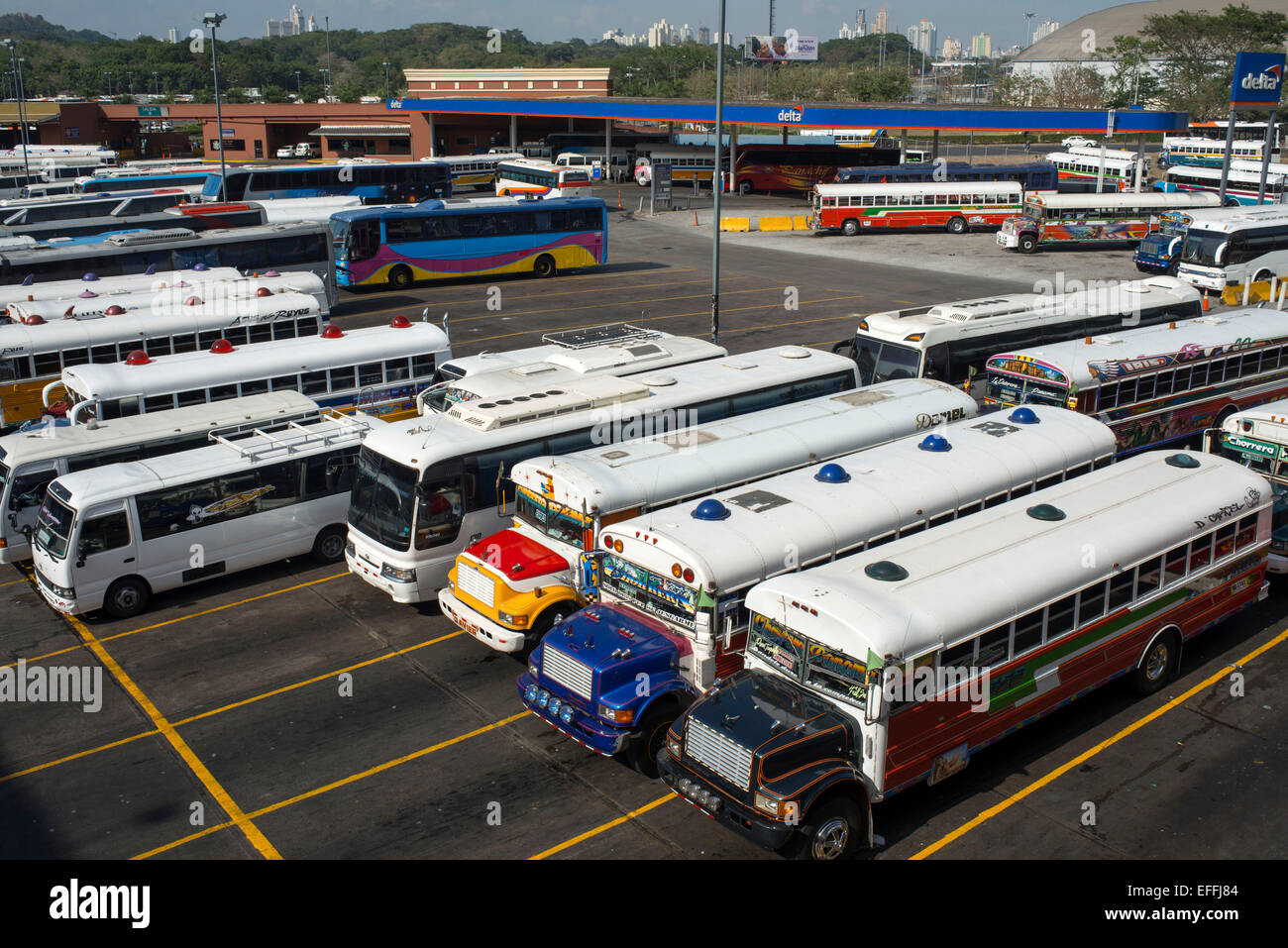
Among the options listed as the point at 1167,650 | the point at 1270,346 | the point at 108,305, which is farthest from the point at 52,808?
the point at 1270,346

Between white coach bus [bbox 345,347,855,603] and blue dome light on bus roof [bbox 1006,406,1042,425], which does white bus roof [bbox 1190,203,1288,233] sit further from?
white coach bus [bbox 345,347,855,603]

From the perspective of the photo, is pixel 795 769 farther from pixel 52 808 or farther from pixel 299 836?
pixel 52 808

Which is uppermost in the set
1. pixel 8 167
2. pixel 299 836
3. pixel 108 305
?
pixel 8 167

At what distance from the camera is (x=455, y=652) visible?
14977mm

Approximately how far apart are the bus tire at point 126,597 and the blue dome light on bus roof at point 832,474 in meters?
10.2

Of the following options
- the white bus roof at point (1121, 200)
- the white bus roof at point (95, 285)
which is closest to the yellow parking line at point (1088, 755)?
the white bus roof at point (95, 285)

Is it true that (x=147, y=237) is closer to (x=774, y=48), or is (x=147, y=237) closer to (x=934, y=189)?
(x=934, y=189)

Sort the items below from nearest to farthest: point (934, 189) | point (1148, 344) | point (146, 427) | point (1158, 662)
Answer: point (1158, 662), point (146, 427), point (1148, 344), point (934, 189)

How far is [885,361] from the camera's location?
22.8 metres

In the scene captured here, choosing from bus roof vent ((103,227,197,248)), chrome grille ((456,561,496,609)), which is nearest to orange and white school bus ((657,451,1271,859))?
chrome grille ((456,561,496,609))

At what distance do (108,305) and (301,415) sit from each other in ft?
28.2

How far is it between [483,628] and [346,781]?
8.93 feet

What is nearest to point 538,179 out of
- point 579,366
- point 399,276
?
point 399,276

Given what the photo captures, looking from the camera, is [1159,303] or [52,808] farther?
[1159,303]
